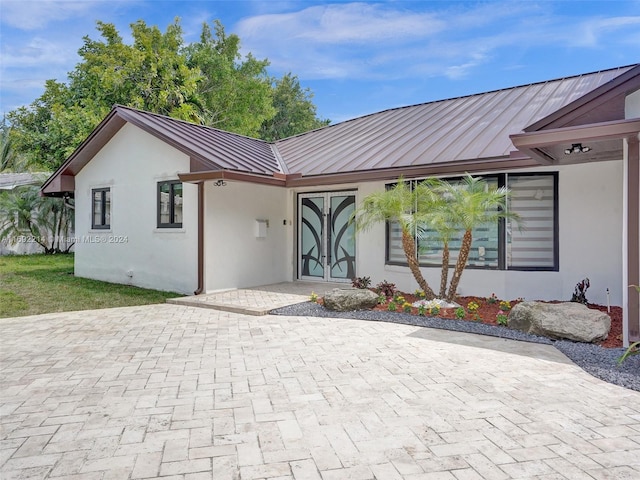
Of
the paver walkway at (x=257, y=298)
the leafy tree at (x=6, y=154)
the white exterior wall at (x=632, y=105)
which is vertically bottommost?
the paver walkway at (x=257, y=298)

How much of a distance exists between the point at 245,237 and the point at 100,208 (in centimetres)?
485

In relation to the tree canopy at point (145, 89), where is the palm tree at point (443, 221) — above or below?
below

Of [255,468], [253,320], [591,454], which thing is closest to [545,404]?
[591,454]

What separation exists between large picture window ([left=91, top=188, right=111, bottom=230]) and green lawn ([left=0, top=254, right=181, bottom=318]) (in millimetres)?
1603

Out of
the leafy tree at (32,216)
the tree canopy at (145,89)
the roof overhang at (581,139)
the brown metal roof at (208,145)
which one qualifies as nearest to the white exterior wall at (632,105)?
the roof overhang at (581,139)

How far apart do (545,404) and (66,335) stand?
621 cm

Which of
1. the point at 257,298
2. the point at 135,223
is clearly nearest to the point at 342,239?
the point at 257,298

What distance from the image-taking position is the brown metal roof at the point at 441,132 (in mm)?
8727

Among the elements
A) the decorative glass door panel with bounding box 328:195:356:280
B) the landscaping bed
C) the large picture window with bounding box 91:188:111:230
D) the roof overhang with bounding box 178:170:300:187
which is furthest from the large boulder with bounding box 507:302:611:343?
the large picture window with bounding box 91:188:111:230

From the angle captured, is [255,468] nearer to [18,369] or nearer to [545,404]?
[545,404]

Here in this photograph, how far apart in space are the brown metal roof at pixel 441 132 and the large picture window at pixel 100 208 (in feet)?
16.7

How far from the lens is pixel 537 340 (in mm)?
5816

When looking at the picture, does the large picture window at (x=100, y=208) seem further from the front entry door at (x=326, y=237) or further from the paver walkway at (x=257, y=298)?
the front entry door at (x=326, y=237)

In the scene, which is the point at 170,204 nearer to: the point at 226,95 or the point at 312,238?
the point at 312,238
